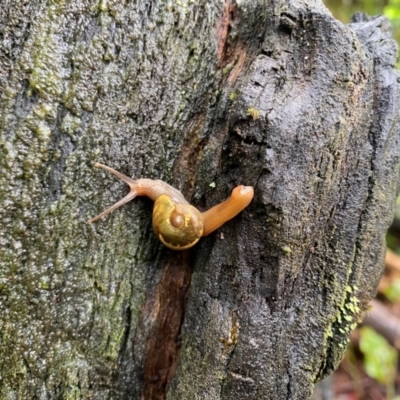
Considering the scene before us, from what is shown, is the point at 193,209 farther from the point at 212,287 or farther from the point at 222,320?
the point at 222,320

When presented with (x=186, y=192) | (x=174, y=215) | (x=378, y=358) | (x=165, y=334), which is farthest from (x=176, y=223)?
(x=378, y=358)

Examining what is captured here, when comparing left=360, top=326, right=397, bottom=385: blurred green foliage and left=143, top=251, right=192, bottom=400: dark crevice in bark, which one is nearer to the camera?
left=143, top=251, right=192, bottom=400: dark crevice in bark

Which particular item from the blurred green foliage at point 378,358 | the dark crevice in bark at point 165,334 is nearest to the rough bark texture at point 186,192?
the dark crevice in bark at point 165,334

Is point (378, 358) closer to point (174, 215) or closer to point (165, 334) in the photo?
point (165, 334)

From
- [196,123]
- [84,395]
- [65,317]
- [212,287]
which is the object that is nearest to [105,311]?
[65,317]

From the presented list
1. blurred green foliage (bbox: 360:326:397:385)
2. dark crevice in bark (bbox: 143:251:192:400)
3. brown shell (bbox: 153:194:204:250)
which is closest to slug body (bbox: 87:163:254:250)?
brown shell (bbox: 153:194:204:250)

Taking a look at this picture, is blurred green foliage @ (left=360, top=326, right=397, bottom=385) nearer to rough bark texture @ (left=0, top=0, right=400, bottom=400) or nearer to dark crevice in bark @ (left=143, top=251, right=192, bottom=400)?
rough bark texture @ (left=0, top=0, right=400, bottom=400)
